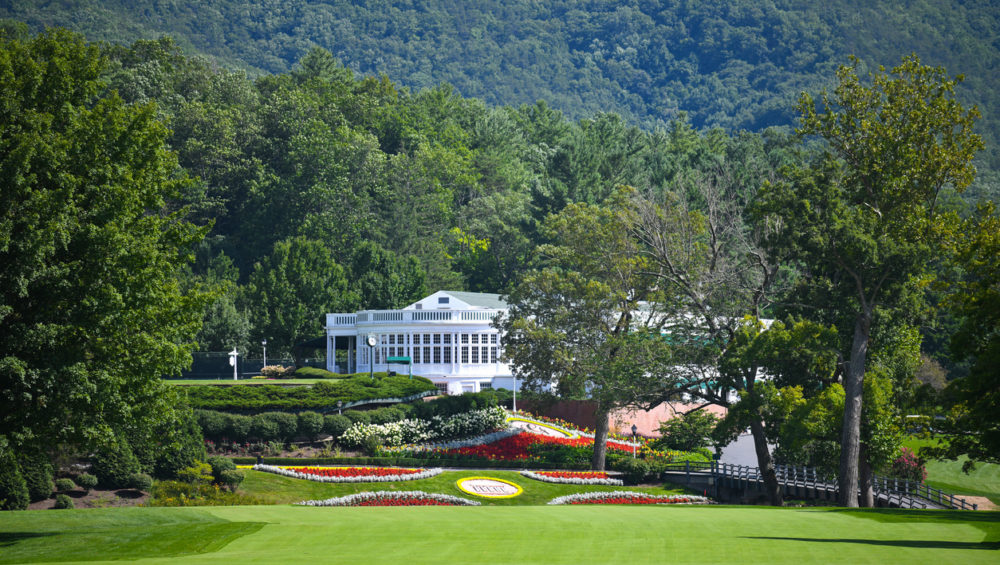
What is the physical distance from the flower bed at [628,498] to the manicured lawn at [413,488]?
2.85 ft

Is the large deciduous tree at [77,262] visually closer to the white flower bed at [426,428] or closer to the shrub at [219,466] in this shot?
the shrub at [219,466]

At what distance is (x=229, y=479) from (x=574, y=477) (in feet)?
47.2

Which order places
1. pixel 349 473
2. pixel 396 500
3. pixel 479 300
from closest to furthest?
pixel 396 500, pixel 349 473, pixel 479 300

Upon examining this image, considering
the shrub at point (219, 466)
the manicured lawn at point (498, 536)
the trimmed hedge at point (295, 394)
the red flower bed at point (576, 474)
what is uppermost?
the trimmed hedge at point (295, 394)

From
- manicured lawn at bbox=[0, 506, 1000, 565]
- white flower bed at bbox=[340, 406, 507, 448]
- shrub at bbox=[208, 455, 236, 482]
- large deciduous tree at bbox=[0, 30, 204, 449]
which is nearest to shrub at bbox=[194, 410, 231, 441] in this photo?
white flower bed at bbox=[340, 406, 507, 448]

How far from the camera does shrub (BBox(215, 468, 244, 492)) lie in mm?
34688

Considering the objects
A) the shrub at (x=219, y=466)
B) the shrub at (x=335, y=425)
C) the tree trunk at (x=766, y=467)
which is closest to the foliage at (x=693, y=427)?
the tree trunk at (x=766, y=467)

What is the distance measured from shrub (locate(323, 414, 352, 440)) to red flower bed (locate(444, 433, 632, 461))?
4.87 m

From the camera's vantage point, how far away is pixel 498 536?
2109 cm

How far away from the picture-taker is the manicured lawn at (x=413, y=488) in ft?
116

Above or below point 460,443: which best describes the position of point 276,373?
above

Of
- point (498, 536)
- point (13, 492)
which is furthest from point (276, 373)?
point (498, 536)

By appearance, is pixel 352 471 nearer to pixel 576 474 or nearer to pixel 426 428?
pixel 576 474

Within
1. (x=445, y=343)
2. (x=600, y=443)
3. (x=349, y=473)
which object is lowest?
(x=349, y=473)
